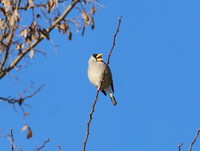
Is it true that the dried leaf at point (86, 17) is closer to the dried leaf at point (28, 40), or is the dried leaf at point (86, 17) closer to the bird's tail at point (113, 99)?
the dried leaf at point (28, 40)

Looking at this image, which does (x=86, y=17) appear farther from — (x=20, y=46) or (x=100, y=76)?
(x=100, y=76)

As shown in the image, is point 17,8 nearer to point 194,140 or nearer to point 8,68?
point 8,68

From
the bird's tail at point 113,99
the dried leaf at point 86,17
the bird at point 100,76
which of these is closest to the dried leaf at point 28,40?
the dried leaf at point 86,17

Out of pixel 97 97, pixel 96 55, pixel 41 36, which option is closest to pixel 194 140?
pixel 97 97

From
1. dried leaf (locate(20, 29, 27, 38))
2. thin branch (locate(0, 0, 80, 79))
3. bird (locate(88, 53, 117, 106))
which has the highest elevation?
bird (locate(88, 53, 117, 106))

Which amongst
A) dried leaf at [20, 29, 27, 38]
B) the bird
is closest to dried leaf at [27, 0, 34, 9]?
dried leaf at [20, 29, 27, 38]

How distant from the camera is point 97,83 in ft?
24.3

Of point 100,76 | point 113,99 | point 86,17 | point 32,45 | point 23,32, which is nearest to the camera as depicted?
point 32,45

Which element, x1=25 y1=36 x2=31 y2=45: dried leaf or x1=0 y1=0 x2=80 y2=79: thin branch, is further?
x1=25 y1=36 x2=31 y2=45: dried leaf

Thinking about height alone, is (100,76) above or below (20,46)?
above

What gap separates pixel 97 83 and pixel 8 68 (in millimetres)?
4658

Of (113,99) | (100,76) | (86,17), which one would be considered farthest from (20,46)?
(113,99)

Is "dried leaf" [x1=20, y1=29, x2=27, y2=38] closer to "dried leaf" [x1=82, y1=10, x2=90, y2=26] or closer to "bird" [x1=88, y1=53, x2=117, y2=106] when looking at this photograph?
Result: "dried leaf" [x1=82, y1=10, x2=90, y2=26]

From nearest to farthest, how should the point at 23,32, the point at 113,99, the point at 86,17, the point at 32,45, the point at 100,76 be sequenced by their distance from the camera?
the point at 32,45, the point at 23,32, the point at 86,17, the point at 100,76, the point at 113,99
